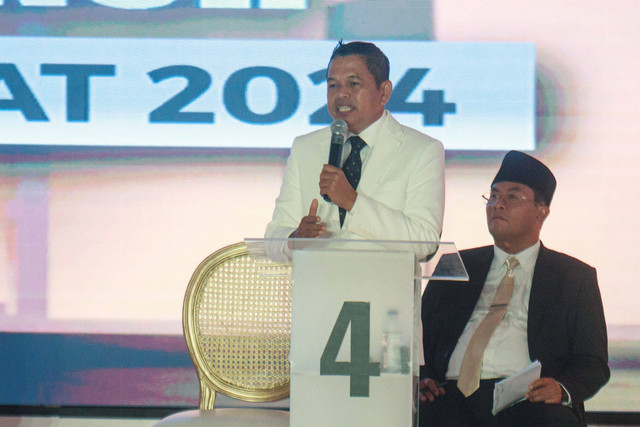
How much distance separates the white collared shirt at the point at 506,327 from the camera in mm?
2758

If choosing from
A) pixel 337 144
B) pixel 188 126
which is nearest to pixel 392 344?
pixel 337 144

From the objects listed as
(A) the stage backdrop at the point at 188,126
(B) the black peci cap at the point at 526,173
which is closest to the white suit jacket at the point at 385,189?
(B) the black peci cap at the point at 526,173

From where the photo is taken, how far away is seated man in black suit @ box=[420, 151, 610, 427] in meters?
2.62

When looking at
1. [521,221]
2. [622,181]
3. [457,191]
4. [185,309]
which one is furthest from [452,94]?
[185,309]

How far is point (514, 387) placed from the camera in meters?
2.53

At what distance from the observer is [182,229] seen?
4113 millimetres

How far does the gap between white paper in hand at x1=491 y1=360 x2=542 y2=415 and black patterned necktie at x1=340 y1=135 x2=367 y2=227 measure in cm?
73

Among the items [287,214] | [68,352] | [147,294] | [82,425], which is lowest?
[82,425]

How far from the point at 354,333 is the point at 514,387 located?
90cm

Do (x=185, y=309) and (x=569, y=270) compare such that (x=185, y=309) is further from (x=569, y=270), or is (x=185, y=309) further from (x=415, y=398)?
(x=569, y=270)

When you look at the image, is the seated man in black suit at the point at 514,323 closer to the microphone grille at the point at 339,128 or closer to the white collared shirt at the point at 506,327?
the white collared shirt at the point at 506,327

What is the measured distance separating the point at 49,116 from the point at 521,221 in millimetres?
2514

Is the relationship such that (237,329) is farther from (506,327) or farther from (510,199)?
(510,199)

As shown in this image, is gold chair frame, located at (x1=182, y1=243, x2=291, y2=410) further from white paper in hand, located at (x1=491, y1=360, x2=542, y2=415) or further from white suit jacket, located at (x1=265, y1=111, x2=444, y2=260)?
white paper in hand, located at (x1=491, y1=360, x2=542, y2=415)
